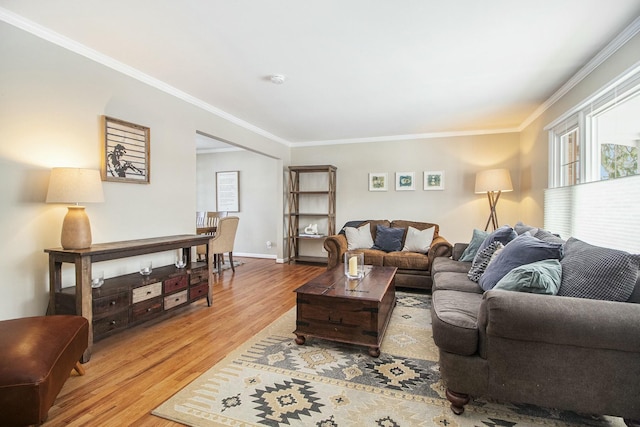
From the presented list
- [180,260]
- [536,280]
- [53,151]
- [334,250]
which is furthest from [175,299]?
[536,280]

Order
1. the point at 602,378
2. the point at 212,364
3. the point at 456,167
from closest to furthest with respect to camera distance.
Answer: the point at 602,378
the point at 212,364
the point at 456,167

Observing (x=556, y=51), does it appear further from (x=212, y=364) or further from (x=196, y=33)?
(x=212, y=364)

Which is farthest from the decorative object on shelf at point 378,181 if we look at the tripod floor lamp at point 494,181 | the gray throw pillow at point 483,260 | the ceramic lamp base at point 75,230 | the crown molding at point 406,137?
the ceramic lamp base at point 75,230

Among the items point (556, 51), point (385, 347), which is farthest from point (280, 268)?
point (556, 51)

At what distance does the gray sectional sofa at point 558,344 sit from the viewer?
4.45 ft

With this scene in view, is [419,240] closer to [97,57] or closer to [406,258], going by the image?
[406,258]

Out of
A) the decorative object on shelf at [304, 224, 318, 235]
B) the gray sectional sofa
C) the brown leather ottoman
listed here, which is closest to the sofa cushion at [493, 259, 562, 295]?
the gray sectional sofa

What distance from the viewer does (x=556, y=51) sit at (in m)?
2.53

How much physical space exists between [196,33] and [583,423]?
134 inches

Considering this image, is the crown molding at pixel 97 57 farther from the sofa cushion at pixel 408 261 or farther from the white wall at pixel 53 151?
the sofa cushion at pixel 408 261

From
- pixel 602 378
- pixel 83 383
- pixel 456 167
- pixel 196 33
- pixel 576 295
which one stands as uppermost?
pixel 196 33

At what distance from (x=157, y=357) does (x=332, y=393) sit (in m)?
1.35

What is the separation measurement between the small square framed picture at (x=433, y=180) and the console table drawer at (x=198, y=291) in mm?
3937

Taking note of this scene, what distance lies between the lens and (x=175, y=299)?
9.46 feet
